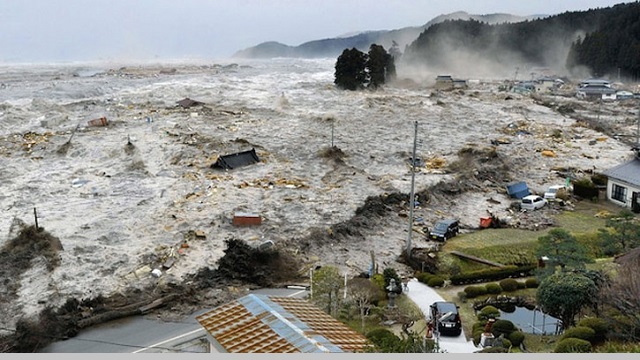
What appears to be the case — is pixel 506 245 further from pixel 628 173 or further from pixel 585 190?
pixel 628 173

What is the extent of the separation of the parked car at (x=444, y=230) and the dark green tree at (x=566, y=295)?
798 centimetres

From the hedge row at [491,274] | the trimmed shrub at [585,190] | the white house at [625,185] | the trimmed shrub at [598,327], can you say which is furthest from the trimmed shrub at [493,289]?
the trimmed shrub at [585,190]

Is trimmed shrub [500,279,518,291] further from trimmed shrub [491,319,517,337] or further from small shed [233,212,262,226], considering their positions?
small shed [233,212,262,226]

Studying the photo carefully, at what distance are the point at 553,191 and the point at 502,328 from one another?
15658mm

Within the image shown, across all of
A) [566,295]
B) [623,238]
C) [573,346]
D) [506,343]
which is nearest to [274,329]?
[573,346]

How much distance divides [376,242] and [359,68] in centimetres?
5127

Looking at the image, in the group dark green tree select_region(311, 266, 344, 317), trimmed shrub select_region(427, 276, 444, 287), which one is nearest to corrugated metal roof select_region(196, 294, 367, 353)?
dark green tree select_region(311, 266, 344, 317)

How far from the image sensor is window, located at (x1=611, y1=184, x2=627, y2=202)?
82.3ft

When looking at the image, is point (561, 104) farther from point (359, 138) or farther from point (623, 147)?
point (359, 138)

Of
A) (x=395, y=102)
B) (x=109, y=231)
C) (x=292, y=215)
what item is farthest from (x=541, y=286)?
(x=395, y=102)

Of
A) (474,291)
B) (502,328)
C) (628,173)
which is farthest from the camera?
(628,173)

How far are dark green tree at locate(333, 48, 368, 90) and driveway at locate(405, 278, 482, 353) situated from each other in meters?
53.8

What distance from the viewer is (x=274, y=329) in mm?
8977

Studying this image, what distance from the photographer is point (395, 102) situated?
56844mm
